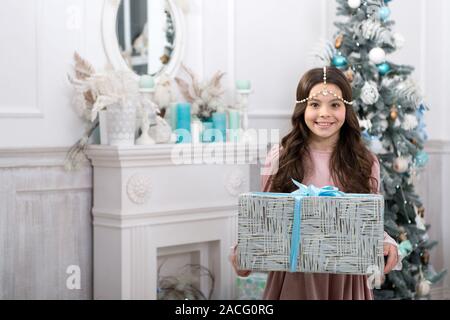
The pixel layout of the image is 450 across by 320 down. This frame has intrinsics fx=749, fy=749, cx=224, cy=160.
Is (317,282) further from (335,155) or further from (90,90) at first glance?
(90,90)

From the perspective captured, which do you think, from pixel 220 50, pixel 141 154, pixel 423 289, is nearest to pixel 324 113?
pixel 141 154

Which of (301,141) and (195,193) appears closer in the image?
(301,141)

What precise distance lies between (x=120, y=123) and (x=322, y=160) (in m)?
1.55

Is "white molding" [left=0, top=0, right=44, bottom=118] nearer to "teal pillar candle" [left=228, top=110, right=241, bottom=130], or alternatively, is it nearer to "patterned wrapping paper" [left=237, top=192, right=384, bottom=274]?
"teal pillar candle" [left=228, top=110, right=241, bottom=130]

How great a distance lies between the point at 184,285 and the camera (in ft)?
14.5

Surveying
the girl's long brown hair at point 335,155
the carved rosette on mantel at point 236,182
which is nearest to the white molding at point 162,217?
the carved rosette on mantel at point 236,182

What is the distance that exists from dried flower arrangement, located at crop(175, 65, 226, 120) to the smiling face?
6.07 ft

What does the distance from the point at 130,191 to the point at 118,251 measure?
0.32 m

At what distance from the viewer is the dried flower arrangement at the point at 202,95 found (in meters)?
4.48

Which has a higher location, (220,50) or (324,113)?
(220,50)

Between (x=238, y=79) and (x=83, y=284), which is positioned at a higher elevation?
(x=238, y=79)
